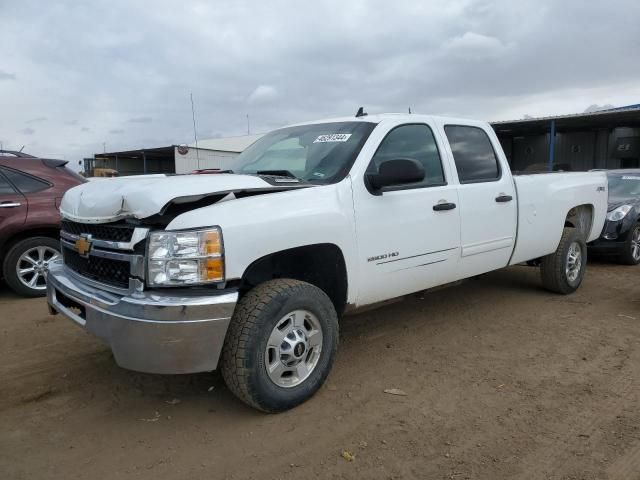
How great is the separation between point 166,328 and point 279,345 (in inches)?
28.4

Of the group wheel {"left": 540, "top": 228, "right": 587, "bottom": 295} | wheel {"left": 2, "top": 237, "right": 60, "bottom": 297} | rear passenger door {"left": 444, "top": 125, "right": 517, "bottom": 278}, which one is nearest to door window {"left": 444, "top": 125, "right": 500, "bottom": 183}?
rear passenger door {"left": 444, "top": 125, "right": 517, "bottom": 278}

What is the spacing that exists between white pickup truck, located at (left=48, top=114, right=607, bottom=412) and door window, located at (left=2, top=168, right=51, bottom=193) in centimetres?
297

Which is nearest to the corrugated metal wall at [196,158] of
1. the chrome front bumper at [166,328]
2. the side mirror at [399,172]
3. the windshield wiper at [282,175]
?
the windshield wiper at [282,175]

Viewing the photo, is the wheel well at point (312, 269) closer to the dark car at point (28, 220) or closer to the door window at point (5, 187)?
the dark car at point (28, 220)

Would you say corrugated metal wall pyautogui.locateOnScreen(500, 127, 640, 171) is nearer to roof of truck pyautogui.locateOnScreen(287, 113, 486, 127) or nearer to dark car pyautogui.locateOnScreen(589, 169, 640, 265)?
dark car pyautogui.locateOnScreen(589, 169, 640, 265)

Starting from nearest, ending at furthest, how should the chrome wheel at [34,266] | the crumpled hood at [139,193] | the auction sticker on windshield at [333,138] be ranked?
the crumpled hood at [139,193], the auction sticker on windshield at [333,138], the chrome wheel at [34,266]

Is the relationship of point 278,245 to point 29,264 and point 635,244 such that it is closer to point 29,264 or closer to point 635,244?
point 29,264

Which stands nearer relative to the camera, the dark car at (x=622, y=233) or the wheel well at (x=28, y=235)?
the wheel well at (x=28, y=235)

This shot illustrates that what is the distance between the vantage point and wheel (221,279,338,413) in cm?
290

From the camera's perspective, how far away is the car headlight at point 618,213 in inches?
314

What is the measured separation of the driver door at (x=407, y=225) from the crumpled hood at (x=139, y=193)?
Result: 673mm

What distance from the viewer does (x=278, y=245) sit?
301 centimetres

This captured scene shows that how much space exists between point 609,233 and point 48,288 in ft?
25.5

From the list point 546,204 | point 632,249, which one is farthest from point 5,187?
point 632,249
